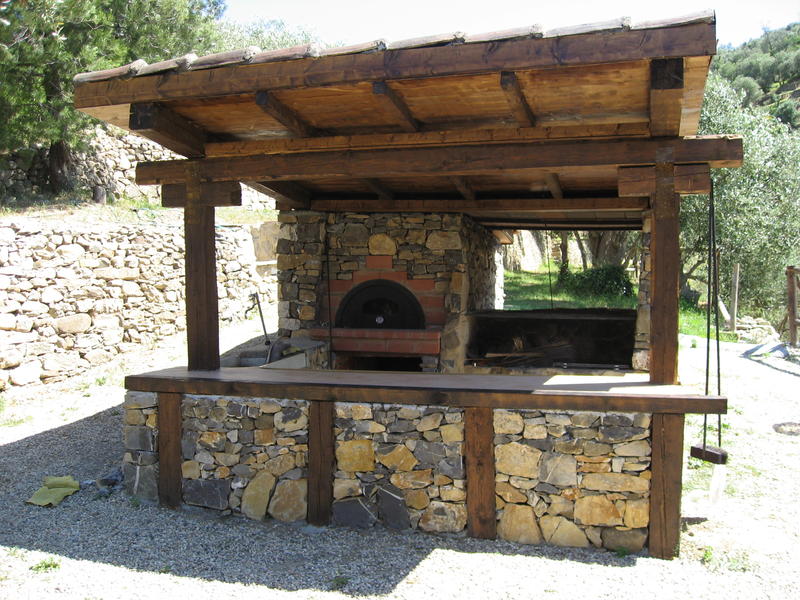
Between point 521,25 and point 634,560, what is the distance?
10.8 feet

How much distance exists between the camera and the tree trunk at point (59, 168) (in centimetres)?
1348

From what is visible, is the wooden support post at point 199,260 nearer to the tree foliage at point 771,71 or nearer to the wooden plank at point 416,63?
the wooden plank at point 416,63

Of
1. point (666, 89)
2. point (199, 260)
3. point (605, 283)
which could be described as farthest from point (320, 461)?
point (605, 283)

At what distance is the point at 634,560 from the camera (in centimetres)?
416

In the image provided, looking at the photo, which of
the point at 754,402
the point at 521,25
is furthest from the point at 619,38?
the point at 754,402

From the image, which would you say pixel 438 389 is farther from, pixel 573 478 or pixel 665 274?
pixel 665 274

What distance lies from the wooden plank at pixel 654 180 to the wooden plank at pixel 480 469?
5.87 feet

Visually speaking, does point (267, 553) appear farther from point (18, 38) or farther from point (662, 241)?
point (18, 38)

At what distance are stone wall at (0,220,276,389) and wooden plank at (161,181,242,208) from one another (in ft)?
12.9

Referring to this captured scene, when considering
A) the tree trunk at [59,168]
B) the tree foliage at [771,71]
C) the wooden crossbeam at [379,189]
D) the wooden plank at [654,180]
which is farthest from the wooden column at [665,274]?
the tree foliage at [771,71]

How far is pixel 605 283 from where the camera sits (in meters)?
18.2

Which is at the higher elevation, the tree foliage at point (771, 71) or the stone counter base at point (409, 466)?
the tree foliage at point (771, 71)

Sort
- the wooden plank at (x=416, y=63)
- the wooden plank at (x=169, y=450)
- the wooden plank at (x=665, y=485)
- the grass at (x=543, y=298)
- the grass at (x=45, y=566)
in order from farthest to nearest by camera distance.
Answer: the grass at (x=543, y=298) → the wooden plank at (x=169, y=450) → the wooden plank at (x=665, y=485) → the grass at (x=45, y=566) → the wooden plank at (x=416, y=63)

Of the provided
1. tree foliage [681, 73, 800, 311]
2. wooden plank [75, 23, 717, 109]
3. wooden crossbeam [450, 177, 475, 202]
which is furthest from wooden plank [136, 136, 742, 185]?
tree foliage [681, 73, 800, 311]
